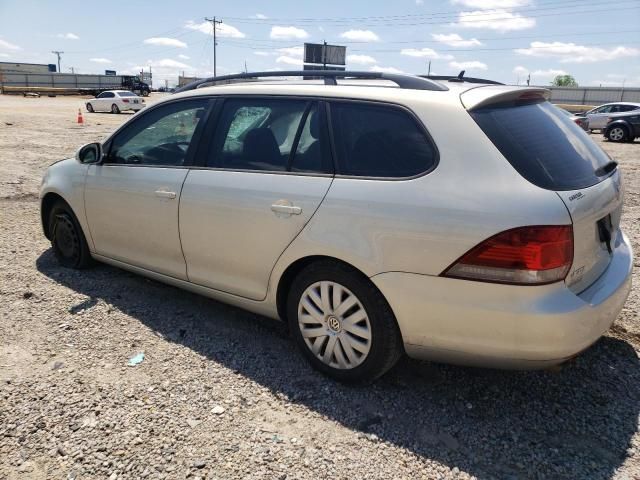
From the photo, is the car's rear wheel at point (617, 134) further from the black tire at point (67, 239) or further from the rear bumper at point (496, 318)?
→ the black tire at point (67, 239)

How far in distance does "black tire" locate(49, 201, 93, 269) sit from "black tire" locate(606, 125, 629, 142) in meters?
22.6

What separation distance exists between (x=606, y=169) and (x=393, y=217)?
1.39 m

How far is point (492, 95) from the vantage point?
9.16 ft

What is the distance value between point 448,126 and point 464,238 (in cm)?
61

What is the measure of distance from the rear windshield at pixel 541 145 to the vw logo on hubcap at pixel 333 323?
1278mm

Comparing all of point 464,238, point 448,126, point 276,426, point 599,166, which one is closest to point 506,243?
point 464,238

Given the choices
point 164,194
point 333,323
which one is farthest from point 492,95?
point 164,194

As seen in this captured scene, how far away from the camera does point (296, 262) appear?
312cm

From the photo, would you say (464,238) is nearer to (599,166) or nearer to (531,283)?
(531,283)

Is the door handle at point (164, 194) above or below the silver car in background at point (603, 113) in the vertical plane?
below

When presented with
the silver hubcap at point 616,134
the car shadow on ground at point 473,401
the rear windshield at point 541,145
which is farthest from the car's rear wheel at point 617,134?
the rear windshield at point 541,145

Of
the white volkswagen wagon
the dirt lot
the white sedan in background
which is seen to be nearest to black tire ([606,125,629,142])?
the dirt lot

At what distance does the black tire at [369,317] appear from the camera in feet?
9.27

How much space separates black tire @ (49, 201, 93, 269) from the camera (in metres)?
4.72
